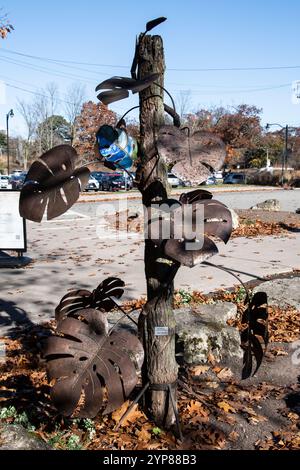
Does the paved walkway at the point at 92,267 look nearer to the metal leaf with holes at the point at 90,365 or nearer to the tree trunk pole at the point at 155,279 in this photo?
the tree trunk pole at the point at 155,279

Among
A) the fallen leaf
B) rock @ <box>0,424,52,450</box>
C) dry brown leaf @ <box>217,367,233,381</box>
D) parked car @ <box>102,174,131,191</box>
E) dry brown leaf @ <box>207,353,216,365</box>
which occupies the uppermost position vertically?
parked car @ <box>102,174,131,191</box>

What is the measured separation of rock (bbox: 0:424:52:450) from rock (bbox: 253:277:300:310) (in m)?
3.72

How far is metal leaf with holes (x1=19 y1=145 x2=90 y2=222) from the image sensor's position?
219 centimetres

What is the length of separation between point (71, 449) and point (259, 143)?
184ft

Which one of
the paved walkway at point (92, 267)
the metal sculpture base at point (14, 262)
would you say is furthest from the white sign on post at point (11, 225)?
the paved walkway at point (92, 267)

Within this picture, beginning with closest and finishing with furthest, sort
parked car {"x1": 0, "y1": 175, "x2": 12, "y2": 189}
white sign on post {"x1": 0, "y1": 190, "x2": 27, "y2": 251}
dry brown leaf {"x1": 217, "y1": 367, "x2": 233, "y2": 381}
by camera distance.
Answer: dry brown leaf {"x1": 217, "y1": 367, "x2": 233, "y2": 381}
white sign on post {"x1": 0, "y1": 190, "x2": 27, "y2": 251}
parked car {"x1": 0, "y1": 175, "x2": 12, "y2": 189}

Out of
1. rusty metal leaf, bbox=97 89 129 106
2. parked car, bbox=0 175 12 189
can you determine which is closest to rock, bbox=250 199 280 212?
rusty metal leaf, bbox=97 89 129 106

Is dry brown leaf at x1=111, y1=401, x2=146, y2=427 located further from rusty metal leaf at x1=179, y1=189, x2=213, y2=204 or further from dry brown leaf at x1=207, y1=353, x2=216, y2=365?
rusty metal leaf at x1=179, y1=189, x2=213, y2=204

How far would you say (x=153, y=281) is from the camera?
109 inches

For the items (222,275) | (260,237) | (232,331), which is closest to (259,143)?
(260,237)

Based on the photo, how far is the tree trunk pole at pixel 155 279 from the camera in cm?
262

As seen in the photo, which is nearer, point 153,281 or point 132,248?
point 153,281
